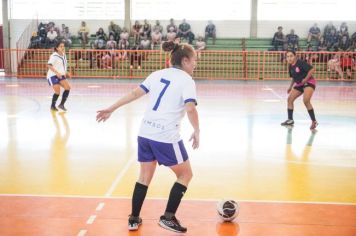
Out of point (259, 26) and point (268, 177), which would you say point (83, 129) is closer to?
point (268, 177)

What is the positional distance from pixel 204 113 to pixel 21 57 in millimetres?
15739

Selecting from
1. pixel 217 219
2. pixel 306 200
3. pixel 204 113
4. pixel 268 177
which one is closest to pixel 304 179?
pixel 268 177

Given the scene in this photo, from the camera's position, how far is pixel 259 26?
88.7ft

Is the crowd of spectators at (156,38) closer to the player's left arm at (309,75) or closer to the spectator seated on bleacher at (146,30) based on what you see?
the spectator seated on bleacher at (146,30)

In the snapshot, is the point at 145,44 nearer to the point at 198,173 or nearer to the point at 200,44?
the point at 200,44

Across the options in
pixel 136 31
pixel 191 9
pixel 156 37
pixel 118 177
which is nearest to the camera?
pixel 118 177

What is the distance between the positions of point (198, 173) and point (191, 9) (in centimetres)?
2127

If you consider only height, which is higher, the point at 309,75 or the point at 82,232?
the point at 309,75

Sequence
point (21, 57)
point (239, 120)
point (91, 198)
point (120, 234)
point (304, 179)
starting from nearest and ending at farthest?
1. point (120, 234)
2. point (91, 198)
3. point (304, 179)
4. point (239, 120)
5. point (21, 57)

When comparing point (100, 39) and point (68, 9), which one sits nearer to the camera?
point (100, 39)

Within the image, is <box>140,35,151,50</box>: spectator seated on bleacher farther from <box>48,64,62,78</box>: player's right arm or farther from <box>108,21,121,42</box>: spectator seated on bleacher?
<box>48,64,62,78</box>: player's right arm

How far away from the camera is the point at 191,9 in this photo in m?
27.3

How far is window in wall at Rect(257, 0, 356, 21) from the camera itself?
26.5 metres

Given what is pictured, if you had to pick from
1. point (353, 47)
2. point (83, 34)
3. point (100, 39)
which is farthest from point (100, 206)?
point (83, 34)
